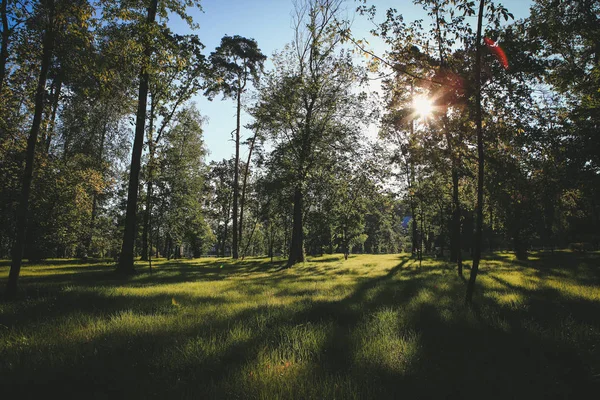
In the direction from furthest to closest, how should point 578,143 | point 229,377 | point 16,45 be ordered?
point 578,143
point 16,45
point 229,377

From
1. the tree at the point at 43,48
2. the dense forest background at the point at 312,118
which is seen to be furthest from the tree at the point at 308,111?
the tree at the point at 43,48

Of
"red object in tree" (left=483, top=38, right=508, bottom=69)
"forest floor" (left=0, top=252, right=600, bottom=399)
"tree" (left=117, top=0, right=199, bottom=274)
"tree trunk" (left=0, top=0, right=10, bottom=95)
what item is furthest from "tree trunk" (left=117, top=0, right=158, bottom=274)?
"red object in tree" (left=483, top=38, right=508, bottom=69)

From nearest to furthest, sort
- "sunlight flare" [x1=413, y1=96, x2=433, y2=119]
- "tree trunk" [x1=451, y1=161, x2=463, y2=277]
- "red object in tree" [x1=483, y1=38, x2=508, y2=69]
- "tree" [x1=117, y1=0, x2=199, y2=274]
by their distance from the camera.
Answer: "red object in tree" [x1=483, y1=38, x2=508, y2=69], "sunlight flare" [x1=413, y1=96, x2=433, y2=119], "tree trunk" [x1=451, y1=161, x2=463, y2=277], "tree" [x1=117, y1=0, x2=199, y2=274]

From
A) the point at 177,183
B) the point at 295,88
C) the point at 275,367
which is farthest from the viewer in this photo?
the point at 177,183

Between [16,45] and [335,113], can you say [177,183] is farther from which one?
[16,45]

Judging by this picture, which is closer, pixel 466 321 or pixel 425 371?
pixel 425 371

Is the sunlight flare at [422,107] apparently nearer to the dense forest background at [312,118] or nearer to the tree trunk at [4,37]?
the dense forest background at [312,118]

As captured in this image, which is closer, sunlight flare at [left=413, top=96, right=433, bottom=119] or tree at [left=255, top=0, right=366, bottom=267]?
sunlight flare at [left=413, top=96, right=433, bottom=119]

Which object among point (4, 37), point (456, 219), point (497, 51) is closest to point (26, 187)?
point (4, 37)

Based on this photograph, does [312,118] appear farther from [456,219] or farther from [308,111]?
[456,219]

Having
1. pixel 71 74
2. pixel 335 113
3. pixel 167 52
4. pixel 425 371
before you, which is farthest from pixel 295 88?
pixel 425 371

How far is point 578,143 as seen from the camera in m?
13.1

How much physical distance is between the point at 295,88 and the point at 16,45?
1524 cm

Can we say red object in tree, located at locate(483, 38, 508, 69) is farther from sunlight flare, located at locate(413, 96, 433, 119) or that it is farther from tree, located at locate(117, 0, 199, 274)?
tree, located at locate(117, 0, 199, 274)
